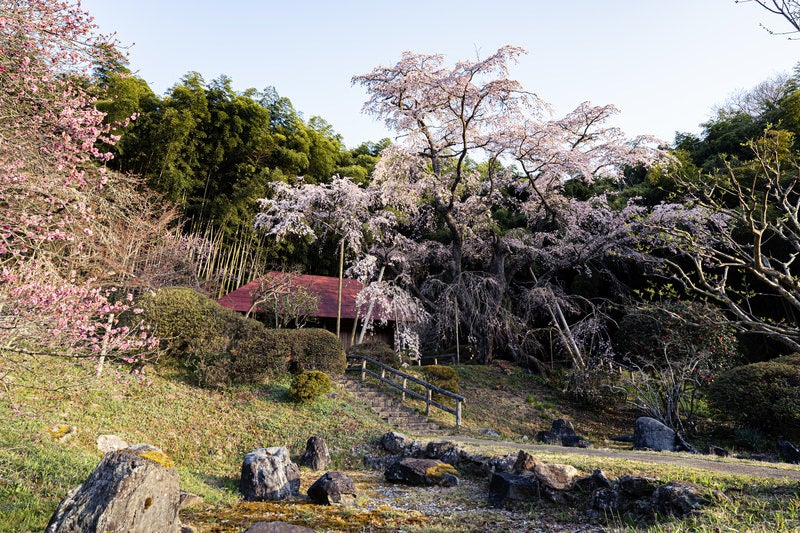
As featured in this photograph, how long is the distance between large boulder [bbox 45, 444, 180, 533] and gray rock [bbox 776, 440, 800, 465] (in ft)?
34.9

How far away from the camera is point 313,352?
12.9 m

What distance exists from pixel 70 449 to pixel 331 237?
1373 centimetres

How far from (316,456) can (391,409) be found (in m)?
3.82

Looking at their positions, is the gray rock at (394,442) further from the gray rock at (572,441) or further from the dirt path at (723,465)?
the gray rock at (572,441)

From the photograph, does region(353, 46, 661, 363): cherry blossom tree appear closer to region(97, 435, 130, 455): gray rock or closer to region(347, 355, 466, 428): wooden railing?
region(347, 355, 466, 428): wooden railing

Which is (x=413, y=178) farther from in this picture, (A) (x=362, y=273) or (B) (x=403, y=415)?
(B) (x=403, y=415)

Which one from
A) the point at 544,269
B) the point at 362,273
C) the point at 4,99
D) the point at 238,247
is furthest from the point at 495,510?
the point at 238,247

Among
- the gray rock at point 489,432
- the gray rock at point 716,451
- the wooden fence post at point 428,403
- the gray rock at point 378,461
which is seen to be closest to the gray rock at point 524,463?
the gray rock at point 378,461

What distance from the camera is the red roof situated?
1676cm

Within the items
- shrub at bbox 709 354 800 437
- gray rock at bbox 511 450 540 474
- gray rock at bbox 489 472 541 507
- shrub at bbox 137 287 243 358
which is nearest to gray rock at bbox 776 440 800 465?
shrub at bbox 709 354 800 437

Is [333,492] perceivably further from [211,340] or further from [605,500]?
[211,340]

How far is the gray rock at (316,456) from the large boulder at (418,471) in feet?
4.77

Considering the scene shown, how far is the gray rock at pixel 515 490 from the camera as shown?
588 centimetres

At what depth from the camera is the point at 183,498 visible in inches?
221
